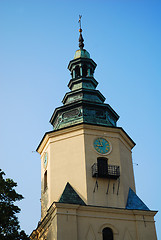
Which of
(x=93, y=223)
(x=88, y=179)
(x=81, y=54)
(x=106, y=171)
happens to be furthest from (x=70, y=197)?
(x=81, y=54)

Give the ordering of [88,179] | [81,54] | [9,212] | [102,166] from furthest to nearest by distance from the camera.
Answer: [81,54] < [102,166] < [88,179] < [9,212]

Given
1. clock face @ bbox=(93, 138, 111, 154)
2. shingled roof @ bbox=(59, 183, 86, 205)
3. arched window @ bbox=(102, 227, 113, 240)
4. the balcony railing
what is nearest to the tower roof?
clock face @ bbox=(93, 138, 111, 154)

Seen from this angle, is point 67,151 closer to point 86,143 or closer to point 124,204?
point 86,143

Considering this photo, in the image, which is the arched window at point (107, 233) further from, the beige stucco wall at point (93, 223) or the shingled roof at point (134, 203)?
the shingled roof at point (134, 203)

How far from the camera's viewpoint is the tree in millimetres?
22406

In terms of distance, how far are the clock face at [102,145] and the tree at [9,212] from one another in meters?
5.91

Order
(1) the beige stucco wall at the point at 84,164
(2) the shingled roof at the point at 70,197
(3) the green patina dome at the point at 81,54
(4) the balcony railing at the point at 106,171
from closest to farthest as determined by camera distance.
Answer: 1. (2) the shingled roof at the point at 70,197
2. (1) the beige stucco wall at the point at 84,164
3. (4) the balcony railing at the point at 106,171
4. (3) the green patina dome at the point at 81,54

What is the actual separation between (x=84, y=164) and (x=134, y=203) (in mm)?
3675

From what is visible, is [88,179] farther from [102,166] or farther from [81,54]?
[81,54]

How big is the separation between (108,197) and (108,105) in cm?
663

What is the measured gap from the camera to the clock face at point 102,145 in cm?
2756

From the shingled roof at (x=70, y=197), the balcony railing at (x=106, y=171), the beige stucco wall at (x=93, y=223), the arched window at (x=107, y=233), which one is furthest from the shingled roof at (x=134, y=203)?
the shingled roof at (x=70, y=197)

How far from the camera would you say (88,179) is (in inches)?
1037

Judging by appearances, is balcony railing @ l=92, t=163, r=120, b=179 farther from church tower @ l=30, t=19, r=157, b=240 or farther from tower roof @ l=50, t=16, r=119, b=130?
tower roof @ l=50, t=16, r=119, b=130
